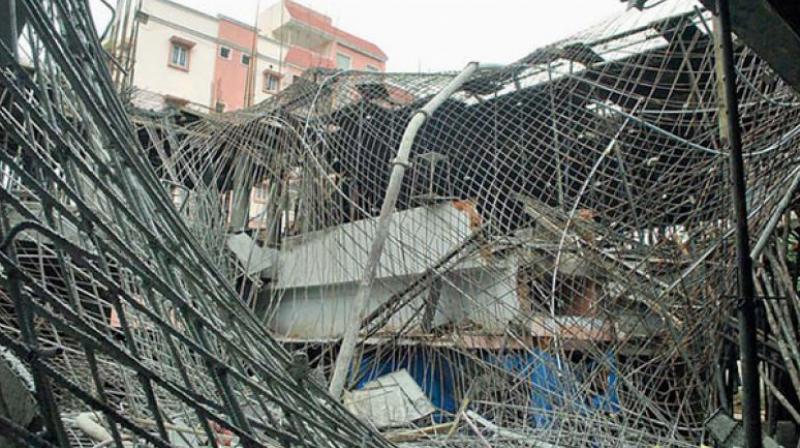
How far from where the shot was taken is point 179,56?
18.2 m

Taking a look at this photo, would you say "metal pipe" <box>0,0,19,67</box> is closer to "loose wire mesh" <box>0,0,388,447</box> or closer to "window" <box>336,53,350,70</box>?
"loose wire mesh" <box>0,0,388,447</box>

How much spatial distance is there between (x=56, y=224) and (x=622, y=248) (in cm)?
260

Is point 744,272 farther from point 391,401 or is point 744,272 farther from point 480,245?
point 391,401

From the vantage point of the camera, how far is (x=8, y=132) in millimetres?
865

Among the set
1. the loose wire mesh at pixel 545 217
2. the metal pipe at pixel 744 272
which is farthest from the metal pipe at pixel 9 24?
the loose wire mesh at pixel 545 217

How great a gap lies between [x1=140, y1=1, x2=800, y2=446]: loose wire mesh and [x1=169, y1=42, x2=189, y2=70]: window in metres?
15.4

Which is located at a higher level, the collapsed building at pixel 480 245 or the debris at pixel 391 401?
the collapsed building at pixel 480 245

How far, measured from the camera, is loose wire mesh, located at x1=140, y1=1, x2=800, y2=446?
2.54 meters

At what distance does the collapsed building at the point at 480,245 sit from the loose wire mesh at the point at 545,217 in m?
0.02

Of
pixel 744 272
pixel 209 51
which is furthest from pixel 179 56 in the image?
pixel 744 272

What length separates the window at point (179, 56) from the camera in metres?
18.0

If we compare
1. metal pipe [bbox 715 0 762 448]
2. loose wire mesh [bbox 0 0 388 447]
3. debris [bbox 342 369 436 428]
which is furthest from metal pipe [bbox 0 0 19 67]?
debris [bbox 342 369 436 428]

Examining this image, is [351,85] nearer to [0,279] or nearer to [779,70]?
[779,70]

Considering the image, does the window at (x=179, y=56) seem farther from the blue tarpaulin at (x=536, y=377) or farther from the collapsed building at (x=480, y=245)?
the blue tarpaulin at (x=536, y=377)
